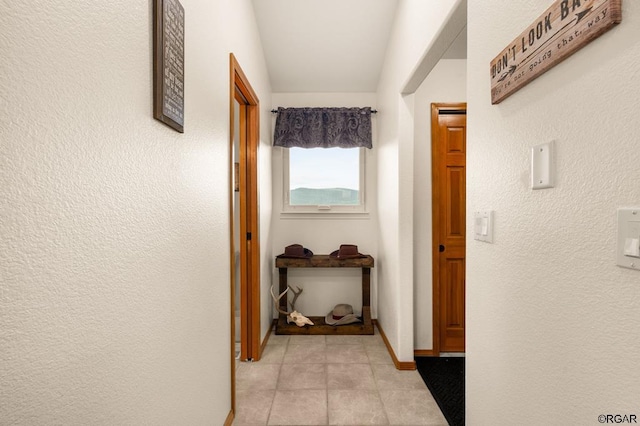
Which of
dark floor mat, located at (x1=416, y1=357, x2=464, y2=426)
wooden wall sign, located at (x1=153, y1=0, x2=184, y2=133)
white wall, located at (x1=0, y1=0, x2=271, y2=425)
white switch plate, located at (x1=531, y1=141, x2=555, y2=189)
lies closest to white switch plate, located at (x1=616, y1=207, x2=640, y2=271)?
white switch plate, located at (x1=531, y1=141, x2=555, y2=189)

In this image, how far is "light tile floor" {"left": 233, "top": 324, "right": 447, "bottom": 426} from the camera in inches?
76.1

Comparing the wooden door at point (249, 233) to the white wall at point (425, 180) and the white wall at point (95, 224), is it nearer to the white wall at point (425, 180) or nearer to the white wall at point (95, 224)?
the white wall at point (95, 224)

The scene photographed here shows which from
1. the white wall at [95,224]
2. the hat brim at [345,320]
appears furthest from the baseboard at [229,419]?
the hat brim at [345,320]

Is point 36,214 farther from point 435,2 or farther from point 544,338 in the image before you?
point 435,2

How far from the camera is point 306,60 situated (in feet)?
10.5

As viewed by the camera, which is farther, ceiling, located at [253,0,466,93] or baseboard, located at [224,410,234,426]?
ceiling, located at [253,0,466,93]

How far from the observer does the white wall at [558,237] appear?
63cm

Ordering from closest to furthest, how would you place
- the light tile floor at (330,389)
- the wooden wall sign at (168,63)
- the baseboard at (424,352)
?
the wooden wall sign at (168,63) → the light tile floor at (330,389) → the baseboard at (424,352)

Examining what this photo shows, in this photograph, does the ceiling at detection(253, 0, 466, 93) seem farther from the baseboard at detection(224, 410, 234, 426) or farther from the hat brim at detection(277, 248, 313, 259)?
the baseboard at detection(224, 410, 234, 426)

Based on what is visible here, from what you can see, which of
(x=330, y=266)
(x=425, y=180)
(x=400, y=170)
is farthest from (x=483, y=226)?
(x=330, y=266)

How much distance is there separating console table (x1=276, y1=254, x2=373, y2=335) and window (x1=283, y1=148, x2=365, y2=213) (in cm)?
66

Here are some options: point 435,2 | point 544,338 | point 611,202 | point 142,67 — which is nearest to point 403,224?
point 435,2

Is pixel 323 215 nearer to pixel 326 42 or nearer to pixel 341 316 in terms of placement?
pixel 341 316

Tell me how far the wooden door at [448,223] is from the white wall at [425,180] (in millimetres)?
51
